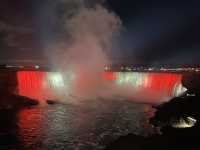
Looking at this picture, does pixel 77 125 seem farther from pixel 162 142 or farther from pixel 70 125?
pixel 162 142

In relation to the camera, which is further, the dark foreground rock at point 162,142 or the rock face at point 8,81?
the rock face at point 8,81

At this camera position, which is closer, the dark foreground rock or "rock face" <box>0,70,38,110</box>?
the dark foreground rock

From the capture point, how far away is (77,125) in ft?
145

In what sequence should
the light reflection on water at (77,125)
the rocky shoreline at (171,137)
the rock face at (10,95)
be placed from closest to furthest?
the rocky shoreline at (171,137) → the light reflection on water at (77,125) → the rock face at (10,95)

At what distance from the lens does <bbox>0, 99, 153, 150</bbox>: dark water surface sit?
3475 cm

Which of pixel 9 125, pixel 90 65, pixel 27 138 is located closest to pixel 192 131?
pixel 27 138

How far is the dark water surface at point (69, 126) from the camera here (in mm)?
34750

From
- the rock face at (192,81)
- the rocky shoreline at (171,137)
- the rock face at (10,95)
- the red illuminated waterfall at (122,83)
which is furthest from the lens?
the red illuminated waterfall at (122,83)

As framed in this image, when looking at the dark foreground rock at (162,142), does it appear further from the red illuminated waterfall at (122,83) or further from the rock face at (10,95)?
the red illuminated waterfall at (122,83)

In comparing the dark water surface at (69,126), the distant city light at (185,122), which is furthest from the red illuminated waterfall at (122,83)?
the distant city light at (185,122)

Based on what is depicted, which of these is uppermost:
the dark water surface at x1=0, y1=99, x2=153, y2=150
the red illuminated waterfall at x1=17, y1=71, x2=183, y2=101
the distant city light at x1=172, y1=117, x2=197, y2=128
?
the red illuminated waterfall at x1=17, y1=71, x2=183, y2=101

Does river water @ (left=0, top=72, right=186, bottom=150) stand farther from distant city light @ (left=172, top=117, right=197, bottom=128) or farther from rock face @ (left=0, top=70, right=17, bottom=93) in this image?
rock face @ (left=0, top=70, right=17, bottom=93)

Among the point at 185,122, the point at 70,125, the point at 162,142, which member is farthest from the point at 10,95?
the point at 162,142

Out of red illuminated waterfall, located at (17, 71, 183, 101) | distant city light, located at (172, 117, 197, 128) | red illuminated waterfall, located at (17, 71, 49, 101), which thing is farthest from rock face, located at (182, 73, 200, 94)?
red illuminated waterfall, located at (17, 71, 49, 101)
